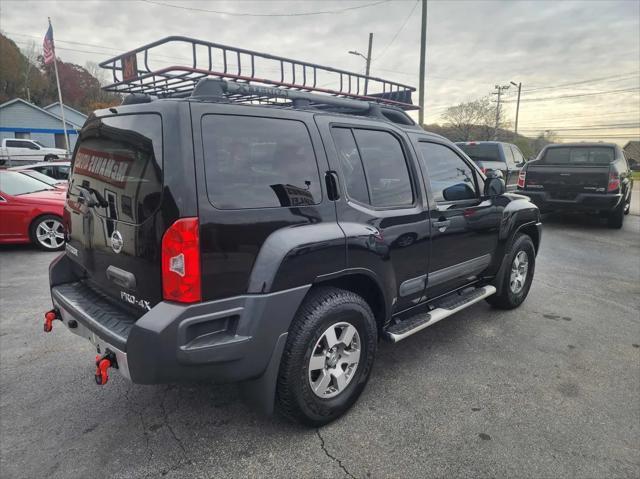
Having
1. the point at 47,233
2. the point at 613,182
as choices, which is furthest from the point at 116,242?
the point at 613,182

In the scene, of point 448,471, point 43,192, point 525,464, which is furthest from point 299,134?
point 43,192

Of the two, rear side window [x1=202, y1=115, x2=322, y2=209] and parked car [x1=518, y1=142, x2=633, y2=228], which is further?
parked car [x1=518, y1=142, x2=633, y2=228]

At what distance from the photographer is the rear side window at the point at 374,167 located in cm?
271

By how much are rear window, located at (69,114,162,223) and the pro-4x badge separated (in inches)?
3.5

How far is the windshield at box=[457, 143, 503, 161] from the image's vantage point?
39.9 ft

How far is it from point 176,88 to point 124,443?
2269mm

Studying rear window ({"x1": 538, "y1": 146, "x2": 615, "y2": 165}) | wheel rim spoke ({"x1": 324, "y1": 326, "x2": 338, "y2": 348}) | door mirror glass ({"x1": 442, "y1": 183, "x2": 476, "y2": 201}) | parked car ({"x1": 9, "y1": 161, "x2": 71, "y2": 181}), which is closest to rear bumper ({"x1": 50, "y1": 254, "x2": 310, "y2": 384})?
wheel rim spoke ({"x1": 324, "y1": 326, "x2": 338, "y2": 348})

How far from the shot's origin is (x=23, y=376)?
3.10 meters

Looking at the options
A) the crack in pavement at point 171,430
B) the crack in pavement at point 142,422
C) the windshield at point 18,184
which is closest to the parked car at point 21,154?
the windshield at point 18,184

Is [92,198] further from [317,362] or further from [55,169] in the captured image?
[55,169]

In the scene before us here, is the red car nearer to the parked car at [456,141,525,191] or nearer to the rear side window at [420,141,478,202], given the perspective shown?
the rear side window at [420,141,478,202]

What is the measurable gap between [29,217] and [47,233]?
0.35 meters

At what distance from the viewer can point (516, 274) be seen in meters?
4.43

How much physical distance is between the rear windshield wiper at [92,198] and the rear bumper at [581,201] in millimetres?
9036
